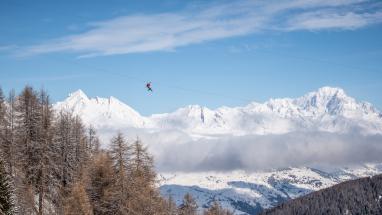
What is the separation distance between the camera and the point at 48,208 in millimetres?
77375

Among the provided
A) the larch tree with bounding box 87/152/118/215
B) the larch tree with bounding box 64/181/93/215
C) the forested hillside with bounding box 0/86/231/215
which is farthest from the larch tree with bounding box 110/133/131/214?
the larch tree with bounding box 64/181/93/215

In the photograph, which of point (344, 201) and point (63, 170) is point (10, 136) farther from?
point (344, 201)

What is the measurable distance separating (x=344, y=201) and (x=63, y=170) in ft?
247

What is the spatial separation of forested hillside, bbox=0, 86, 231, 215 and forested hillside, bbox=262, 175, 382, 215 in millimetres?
41413

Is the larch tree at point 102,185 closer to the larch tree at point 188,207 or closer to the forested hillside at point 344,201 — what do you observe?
the larch tree at point 188,207

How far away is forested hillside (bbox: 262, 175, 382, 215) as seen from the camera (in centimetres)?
12594

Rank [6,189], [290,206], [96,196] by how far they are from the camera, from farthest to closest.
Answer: [290,206] < [96,196] < [6,189]

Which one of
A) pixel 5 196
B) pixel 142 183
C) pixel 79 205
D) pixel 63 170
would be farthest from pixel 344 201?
pixel 5 196

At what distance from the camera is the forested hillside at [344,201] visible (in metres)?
126

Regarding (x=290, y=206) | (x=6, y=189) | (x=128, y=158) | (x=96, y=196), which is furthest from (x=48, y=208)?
(x=290, y=206)

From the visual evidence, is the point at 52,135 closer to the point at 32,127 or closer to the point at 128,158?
the point at 32,127

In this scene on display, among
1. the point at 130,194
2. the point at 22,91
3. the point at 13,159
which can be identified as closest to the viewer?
the point at 130,194

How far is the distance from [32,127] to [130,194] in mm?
26092

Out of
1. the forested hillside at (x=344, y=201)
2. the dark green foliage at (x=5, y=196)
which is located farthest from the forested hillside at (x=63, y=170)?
the forested hillside at (x=344, y=201)
